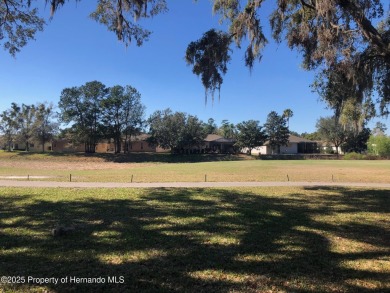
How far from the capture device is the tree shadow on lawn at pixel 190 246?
13.8 ft

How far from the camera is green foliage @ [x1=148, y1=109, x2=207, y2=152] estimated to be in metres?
66.2

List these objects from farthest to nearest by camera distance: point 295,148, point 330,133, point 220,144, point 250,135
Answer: point 295,148 → point 220,144 → point 330,133 → point 250,135

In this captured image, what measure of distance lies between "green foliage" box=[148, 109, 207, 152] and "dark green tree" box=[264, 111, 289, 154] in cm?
1580

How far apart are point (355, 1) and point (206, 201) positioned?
24.3 ft

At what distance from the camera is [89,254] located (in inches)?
202

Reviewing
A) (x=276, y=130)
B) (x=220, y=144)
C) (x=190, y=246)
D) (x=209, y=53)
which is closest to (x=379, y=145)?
(x=276, y=130)

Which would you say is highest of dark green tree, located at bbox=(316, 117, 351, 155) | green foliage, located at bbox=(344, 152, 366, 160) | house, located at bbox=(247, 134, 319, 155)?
dark green tree, located at bbox=(316, 117, 351, 155)

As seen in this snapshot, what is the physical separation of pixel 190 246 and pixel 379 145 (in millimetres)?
78841

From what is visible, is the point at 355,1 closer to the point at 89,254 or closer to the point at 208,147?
the point at 89,254

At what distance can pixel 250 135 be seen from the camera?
70750mm

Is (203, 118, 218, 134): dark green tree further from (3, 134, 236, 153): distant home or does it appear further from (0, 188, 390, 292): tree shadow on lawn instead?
(0, 188, 390, 292): tree shadow on lawn

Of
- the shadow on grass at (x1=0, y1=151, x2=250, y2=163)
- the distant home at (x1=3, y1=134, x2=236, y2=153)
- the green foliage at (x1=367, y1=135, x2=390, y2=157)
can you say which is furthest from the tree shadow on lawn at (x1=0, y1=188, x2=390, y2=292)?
the green foliage at (x1=367, y1=135, x2=390, y2=157)

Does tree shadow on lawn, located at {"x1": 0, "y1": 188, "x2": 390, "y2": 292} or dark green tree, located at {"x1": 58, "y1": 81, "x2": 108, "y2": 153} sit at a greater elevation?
dark green tree, located at {"x1": 58, "y1": 81, "x2": 108, "y2": 153}

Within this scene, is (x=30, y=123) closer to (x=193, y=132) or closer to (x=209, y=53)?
(x=193, y=132)
